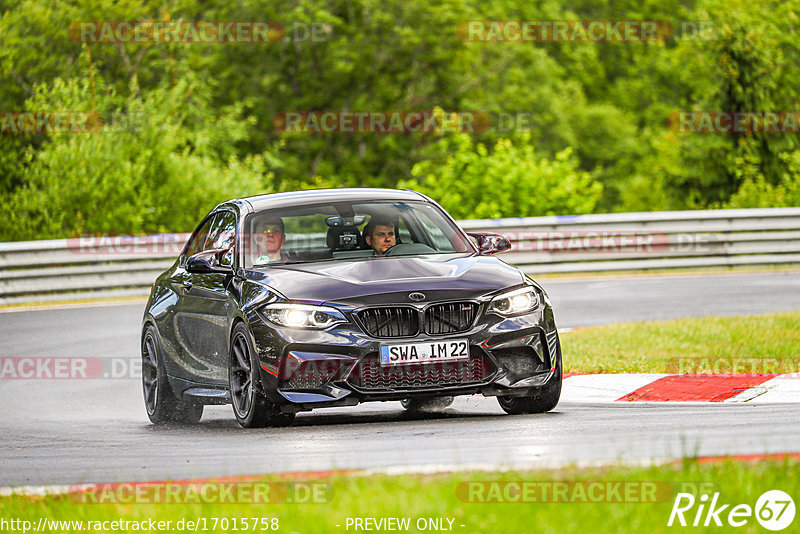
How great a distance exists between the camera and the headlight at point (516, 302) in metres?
9.15

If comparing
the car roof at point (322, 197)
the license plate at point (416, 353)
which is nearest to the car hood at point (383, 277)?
the license plate at point (416, 353)

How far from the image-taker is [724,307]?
17828 mm

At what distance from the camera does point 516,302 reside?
9.25 meters

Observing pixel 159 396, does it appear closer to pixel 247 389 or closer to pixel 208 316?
pixel 208 316

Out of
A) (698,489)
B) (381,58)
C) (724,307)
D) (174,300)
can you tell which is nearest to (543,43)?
(381,58)

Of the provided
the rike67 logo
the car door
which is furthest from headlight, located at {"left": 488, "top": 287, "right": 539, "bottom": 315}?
the rike67 logo

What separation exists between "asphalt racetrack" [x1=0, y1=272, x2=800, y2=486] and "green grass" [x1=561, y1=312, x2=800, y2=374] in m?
1.67

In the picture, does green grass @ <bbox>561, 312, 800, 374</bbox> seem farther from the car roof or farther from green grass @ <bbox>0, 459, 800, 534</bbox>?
green grass @ <bbox>0, 459, 800, 534</bbox>

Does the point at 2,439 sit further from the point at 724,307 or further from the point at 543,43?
the point at 543,43

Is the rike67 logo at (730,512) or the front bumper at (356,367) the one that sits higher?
→ the rike67 logo at (730,512)

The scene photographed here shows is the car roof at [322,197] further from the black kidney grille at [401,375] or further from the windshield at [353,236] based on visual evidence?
the black kidney grille at [401,375]

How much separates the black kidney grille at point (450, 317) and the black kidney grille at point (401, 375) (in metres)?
Result: 0.21

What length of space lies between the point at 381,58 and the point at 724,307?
35589 mm

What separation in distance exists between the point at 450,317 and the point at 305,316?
88 cm
